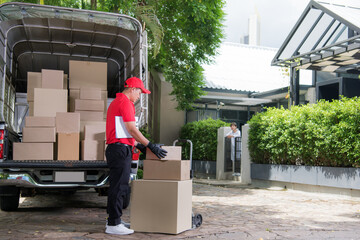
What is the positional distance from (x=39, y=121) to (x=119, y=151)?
199cm

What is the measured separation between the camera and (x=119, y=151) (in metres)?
5.26

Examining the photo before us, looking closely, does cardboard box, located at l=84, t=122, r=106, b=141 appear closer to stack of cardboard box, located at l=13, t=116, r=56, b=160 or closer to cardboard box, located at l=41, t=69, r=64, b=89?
stack of cardboard box, located at l=13, t=116, r=56, b=160

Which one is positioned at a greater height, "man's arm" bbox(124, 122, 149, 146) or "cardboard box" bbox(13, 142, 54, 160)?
"man's arm" bbox(124, 122, 149, 146)

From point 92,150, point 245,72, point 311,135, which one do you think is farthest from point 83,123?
point 245,72

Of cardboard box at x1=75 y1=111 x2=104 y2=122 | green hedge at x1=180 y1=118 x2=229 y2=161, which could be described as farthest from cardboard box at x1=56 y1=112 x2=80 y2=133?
green hedge at x1=180 y1=118 x2=229 y2=161

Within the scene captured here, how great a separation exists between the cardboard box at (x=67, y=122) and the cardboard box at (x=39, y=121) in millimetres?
101

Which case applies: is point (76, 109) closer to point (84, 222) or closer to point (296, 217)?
point (84, 222)

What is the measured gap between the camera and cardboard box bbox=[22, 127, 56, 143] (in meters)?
6.56

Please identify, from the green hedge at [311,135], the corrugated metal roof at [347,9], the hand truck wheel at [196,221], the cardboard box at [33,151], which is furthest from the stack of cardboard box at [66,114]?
the corrugated metal roof at [347,9]

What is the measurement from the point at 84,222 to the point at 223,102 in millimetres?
16092

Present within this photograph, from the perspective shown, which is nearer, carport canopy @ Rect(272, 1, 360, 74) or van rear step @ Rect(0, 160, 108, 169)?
van rear step @ Rect(0, 160, 108, 169)

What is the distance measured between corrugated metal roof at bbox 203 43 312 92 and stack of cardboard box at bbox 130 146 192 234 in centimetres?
1550

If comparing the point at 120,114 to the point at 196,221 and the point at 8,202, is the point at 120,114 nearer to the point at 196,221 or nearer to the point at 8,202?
the point at 196,221

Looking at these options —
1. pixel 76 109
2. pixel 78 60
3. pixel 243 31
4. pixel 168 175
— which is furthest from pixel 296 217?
pixel 243 31
